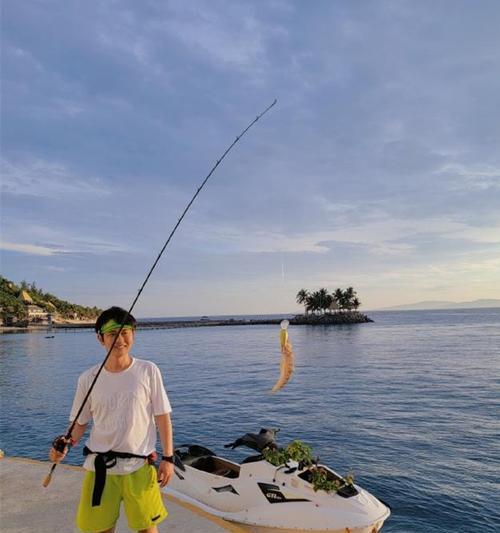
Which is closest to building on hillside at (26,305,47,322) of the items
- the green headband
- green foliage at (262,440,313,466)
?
green foliage at (262,440,313,466)

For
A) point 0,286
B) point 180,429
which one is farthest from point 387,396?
point 0,286

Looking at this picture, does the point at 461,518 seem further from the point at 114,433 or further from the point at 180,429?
the point at 180,429

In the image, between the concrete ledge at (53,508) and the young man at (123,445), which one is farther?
the concrete ledge at (53,508)

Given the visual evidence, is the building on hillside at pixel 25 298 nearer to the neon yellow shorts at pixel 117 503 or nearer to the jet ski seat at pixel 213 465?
the jet ski seat at pixel 213 465

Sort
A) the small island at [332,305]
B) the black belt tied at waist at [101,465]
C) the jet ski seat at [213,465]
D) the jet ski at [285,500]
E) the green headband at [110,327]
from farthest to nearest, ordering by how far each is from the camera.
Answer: the small island at [332,305]
the jet ski seat at [213,465]
the jet ski at [285,500]
the green headband at [110,327]
the black belt tied at waist at [101,465]

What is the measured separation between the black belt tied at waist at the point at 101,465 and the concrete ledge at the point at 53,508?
2575 mm

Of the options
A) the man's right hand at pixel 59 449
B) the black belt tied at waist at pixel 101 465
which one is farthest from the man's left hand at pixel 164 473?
the man's right hand at pixel 59 449

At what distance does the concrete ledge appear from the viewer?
592cm

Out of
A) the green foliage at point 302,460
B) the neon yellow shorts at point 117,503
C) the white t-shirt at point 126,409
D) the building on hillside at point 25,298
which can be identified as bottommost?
the green foliage at point 302,460

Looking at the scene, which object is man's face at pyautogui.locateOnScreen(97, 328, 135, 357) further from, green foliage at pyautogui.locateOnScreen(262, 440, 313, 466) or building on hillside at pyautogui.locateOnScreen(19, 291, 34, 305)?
building on hillside at pyautogui.locateOnScreen(19, 291, 34, 305)

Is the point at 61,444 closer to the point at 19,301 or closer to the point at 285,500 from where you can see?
the point at 285,500

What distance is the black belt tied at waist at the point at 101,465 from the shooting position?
3.74 m

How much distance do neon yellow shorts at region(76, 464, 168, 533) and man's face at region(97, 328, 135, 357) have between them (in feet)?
3.49

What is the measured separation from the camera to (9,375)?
144 ft
